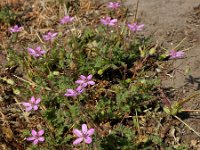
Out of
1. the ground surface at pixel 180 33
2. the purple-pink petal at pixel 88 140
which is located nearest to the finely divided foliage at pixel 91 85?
the purple-pink petal at pixel 88 140

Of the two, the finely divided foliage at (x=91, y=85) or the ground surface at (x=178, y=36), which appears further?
the ground surface at (x=178, y=36)

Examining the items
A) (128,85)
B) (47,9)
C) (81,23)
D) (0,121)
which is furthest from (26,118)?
(47,9)

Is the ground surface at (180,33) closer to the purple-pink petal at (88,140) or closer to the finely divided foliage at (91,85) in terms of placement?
the finely divided foliage at (91,85)

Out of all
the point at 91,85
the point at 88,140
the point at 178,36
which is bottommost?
the point at 88,140

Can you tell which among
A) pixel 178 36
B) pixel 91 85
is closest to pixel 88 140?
pixel 91 85

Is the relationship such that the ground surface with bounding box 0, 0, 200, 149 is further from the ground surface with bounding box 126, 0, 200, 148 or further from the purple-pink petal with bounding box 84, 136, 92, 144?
the purple-pink petal with bounding box 84, 136, 92, 144

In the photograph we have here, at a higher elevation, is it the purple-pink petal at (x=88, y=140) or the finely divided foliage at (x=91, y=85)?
the finely divided foliage at (x=91, y=85)

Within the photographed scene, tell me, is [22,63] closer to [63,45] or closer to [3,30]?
[63,45]

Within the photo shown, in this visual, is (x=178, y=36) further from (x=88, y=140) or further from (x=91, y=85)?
(x=88, y=140)

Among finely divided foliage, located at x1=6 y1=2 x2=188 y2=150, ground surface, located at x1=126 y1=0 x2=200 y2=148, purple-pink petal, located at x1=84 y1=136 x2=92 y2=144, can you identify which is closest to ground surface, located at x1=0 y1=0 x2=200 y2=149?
ground surface, located at x1=126 y1=0 x2=200 y2=148
